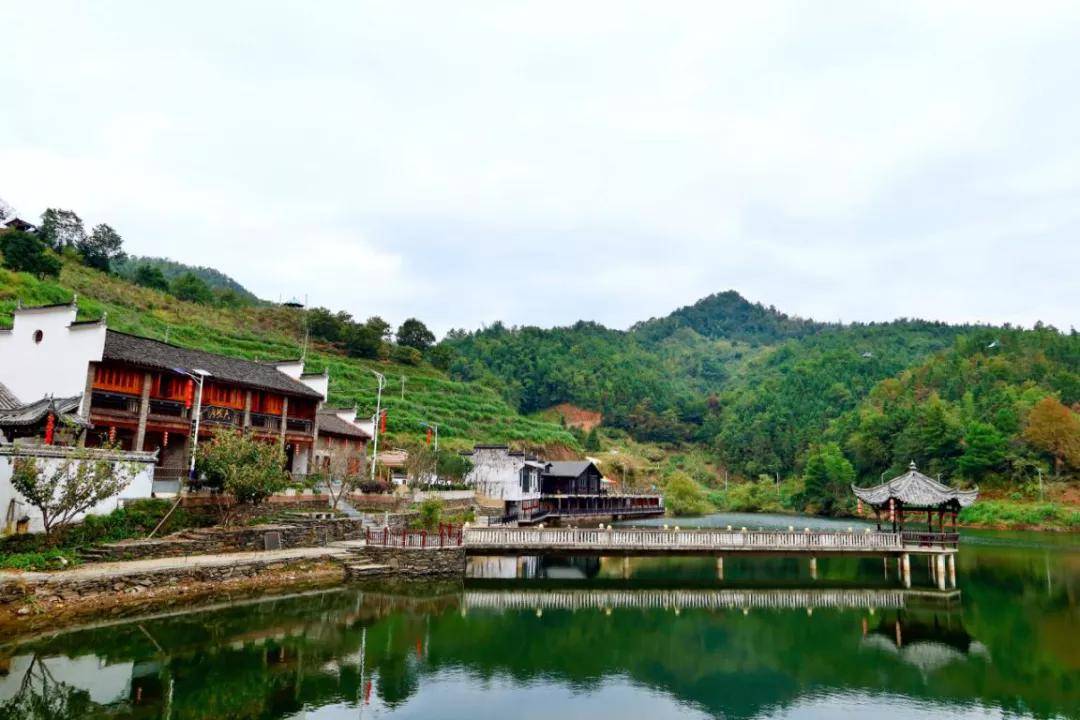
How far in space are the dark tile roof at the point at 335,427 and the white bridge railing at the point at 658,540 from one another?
688 inches

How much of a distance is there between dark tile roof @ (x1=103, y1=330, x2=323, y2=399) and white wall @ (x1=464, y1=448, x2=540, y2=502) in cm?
1482

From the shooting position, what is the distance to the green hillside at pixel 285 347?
2493 inches

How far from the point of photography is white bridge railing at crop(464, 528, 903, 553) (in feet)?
101

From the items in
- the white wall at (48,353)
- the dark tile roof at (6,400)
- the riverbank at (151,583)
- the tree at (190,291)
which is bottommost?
the riverbank at (151,583)

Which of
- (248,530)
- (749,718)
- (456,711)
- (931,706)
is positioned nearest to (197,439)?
(248,530)

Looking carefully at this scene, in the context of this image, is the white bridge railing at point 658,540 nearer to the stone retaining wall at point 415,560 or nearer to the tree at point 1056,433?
the stone retaining wall at point 415,560

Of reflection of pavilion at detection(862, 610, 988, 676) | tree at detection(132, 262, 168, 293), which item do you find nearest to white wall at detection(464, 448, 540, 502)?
reflection of pavilion at detection(862, 610, 988, 676)

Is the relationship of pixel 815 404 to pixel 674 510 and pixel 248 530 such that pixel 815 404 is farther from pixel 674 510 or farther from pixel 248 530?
pixel 248 530

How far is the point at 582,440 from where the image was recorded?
116 m

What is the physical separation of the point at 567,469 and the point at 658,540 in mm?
36755

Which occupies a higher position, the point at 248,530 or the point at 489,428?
the point at 489,428

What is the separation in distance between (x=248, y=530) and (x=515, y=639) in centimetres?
1339

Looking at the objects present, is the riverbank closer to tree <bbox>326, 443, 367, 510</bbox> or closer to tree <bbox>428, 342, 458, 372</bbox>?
tree <bbox>326, 443, 367, 510</bbox>

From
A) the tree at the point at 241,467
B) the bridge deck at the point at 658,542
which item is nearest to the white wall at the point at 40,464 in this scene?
the tree at the point at 241,467
